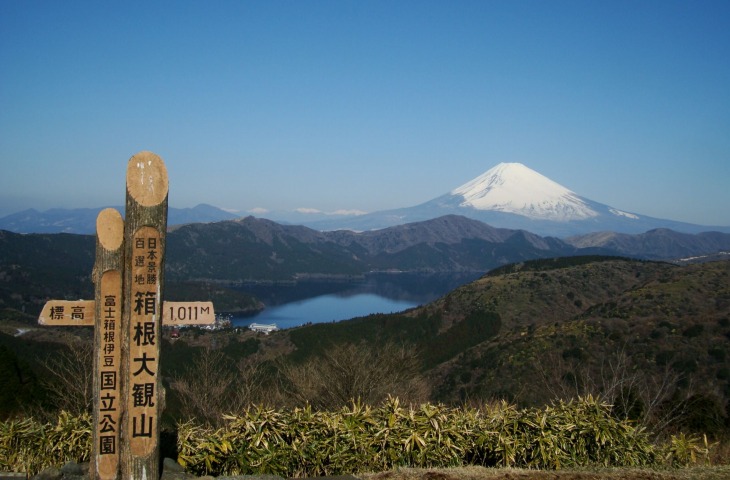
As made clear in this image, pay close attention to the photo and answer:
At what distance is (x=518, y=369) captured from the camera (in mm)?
32031

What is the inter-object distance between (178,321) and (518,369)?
2877cm

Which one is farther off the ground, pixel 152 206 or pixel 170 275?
pixel 152 206

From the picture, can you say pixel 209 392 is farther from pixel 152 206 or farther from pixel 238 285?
pixel 238 285

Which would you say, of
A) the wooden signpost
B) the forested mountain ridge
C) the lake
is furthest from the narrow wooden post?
the lake

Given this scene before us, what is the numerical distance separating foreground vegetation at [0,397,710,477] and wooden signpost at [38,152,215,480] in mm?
749

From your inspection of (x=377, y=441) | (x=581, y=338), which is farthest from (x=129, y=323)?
(x=581, y=338)

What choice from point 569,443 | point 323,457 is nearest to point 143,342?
point 323,457

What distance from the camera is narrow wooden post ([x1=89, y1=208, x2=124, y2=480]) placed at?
17.9 ft

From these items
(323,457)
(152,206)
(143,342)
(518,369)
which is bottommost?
(518,369)

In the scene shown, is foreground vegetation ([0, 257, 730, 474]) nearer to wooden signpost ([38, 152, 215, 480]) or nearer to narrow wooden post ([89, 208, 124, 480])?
wooden signpost ([38, 152, 215, 480])

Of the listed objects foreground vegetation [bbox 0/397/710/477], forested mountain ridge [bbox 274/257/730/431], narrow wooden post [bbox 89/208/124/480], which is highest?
narrow wooden post [bbox 89/208/124/480]

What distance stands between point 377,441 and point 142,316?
2.68 m

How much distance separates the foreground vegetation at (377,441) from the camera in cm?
609

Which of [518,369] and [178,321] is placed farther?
[518,369]
